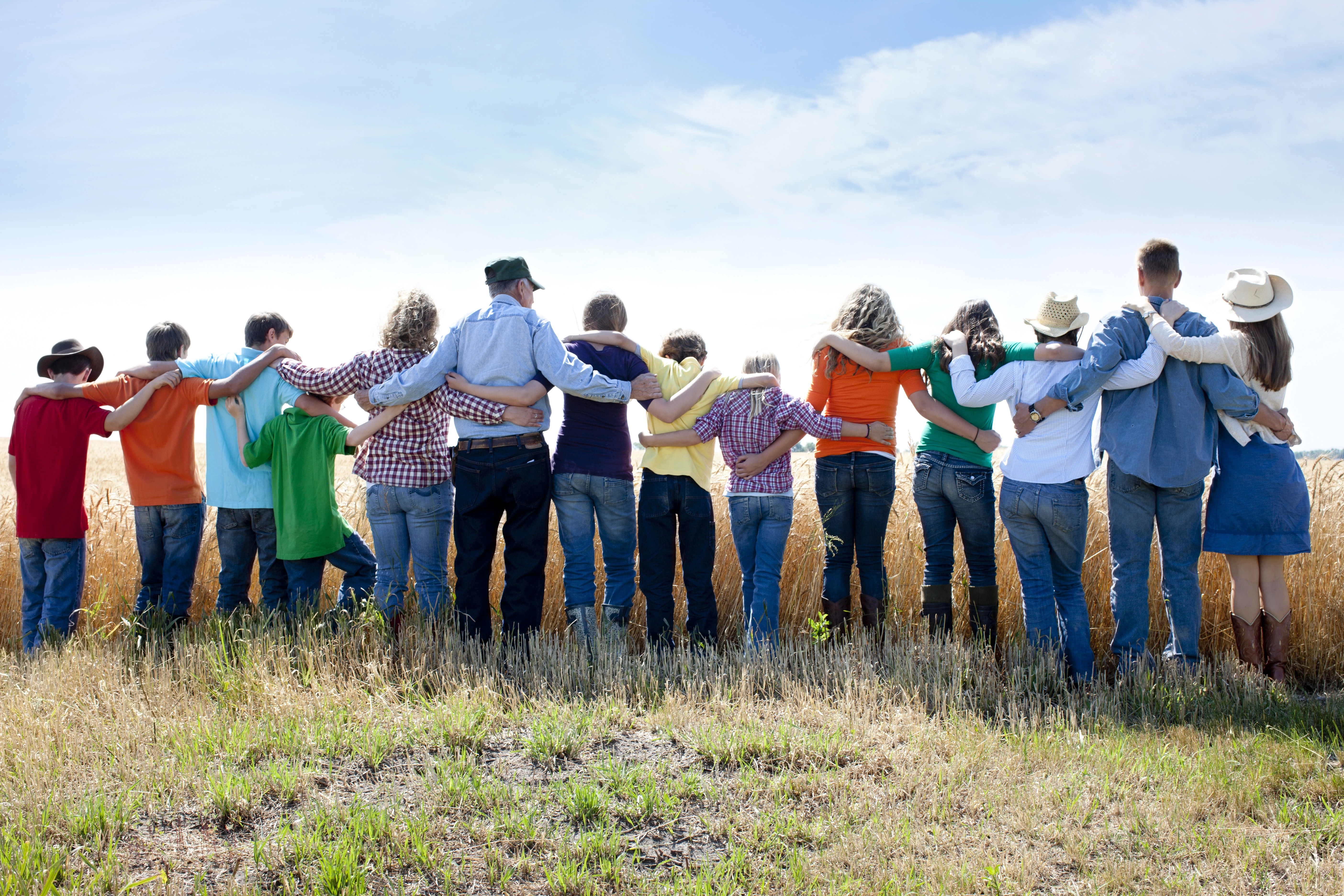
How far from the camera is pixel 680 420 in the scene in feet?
18.0

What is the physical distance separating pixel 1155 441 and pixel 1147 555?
0.69m

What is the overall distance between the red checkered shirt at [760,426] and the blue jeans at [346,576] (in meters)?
2.53

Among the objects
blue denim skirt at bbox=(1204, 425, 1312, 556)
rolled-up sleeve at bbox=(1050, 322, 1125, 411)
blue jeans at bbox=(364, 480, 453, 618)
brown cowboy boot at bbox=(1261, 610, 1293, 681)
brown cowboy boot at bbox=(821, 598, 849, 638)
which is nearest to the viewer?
rolled-up sleeve at bbox=(1050, 322, 1125, 411)

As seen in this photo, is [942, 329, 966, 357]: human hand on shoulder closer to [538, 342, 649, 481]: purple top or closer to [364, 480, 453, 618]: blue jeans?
[538, 342, 649, 481]: purple top

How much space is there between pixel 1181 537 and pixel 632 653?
11.4 ft

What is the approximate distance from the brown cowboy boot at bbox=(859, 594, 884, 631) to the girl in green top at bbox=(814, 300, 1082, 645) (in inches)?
11.9

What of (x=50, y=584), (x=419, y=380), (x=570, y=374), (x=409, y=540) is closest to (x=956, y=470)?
(x=570, y=374)

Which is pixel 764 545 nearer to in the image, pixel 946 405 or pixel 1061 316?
pixel 946 405

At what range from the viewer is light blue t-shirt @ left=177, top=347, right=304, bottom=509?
5.89 m

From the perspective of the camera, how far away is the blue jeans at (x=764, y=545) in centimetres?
544

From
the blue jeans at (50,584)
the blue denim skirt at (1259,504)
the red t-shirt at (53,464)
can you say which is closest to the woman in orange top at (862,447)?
the blue denim skirt at (1259,504)

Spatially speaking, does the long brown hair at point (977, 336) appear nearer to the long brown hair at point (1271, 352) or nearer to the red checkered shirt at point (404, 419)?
the long brown hair at point (1271, 352)

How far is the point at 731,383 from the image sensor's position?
5.48 meters

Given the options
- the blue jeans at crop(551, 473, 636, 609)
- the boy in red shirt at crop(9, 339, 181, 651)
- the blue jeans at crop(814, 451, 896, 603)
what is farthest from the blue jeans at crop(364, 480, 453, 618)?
the blue jeans at crop(814, 451, 896, 603)
